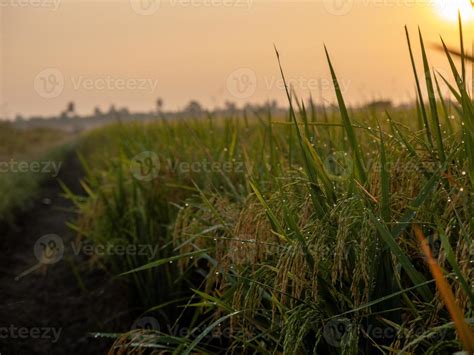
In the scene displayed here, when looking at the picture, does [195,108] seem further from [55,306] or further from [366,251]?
[366,251]

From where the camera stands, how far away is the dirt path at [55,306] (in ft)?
10.8

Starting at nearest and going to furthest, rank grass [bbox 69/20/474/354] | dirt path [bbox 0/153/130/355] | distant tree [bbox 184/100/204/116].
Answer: grass [bbox 69/20/474/354] < dirt path [bbox 0/153/130/355] < distant tree [bbox 184/100/204/116]

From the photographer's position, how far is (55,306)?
3.84 meters

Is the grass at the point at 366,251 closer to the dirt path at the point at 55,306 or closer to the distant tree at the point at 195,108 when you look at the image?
the dirt path at the point at 55,306

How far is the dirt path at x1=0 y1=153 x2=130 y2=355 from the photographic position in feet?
10.8

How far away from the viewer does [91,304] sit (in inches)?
148

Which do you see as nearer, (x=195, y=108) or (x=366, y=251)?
(x=366, y=251)

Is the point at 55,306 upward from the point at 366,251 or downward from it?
downward

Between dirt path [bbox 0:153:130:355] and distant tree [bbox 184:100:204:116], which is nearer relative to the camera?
dirt path [bbox 0:153:130:355]

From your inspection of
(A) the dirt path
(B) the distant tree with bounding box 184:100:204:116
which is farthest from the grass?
(B) the distant tree with bounding box 184:100:204:116

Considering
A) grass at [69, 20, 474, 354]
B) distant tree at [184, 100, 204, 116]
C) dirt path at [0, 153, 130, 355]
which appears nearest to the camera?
grass at [69, 20, 474, 354]

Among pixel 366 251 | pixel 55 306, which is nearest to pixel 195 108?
pixel 55 306

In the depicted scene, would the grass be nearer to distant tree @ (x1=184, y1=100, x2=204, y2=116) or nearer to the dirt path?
the dirt path

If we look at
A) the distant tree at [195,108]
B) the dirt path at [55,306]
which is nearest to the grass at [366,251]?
the dirt path at [55,306]
